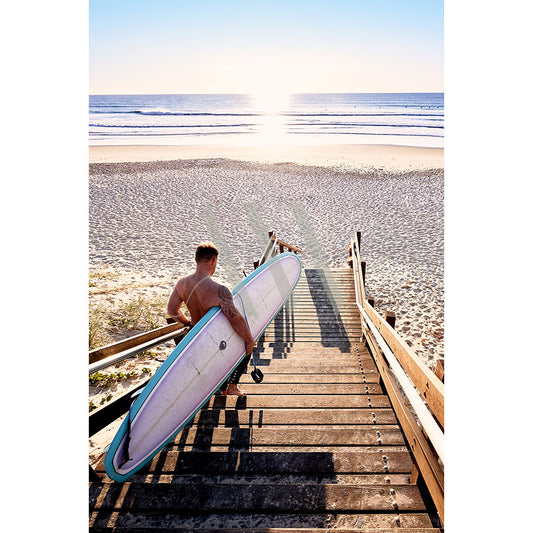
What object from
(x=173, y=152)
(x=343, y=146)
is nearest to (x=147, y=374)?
(x=173, y=152)

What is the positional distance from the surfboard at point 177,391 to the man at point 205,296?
0.10 meters

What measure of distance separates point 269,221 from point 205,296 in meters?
12.1

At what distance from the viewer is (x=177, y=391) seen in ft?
11.8

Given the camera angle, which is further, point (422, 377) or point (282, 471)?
point (282, 471)

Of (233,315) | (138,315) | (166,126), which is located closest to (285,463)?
(233,315)

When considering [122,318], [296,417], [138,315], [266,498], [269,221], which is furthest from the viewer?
[269,221]

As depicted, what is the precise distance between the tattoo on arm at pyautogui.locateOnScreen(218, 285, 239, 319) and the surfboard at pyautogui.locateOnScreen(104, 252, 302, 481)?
0.10 metres

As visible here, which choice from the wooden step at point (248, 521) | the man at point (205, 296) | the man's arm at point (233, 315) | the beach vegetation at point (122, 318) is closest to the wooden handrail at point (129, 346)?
the man at point (205, 296)

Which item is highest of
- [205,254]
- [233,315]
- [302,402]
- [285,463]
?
[205,254]

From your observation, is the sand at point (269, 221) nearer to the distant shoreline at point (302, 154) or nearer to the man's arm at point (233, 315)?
the distant shoreline at point (302, 154)

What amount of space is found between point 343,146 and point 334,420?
34.1m

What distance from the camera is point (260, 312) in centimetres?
581

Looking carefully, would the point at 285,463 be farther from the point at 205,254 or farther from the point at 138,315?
the point at 138,315
